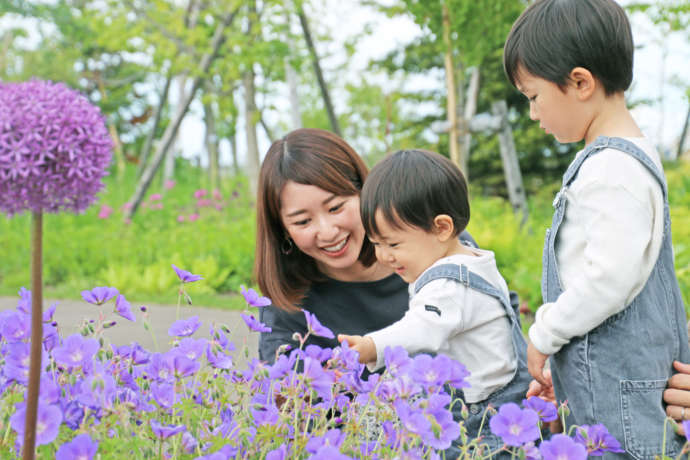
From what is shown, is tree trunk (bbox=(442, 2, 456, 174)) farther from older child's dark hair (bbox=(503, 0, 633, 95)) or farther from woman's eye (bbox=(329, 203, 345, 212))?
older child's dark hair (bbox=(503, 0, 633, 95))

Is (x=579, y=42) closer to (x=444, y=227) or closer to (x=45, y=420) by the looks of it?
(x=444, y=227)

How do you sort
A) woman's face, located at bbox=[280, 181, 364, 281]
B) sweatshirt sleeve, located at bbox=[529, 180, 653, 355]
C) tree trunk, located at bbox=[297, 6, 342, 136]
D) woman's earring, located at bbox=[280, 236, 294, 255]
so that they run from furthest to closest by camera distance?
tree trunk, located at bbox=[297, 6, 342, 136]
woman's earring, located at bbox=[280, 236, 294, 255]
woman's face, located at bbox=[280, 181, 364, 281]
sweatshirt sleeve, located at bbox=[529, 180, 653, 355]

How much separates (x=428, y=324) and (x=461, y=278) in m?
0.18

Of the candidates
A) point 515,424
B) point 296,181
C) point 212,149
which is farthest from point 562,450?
point 212,149

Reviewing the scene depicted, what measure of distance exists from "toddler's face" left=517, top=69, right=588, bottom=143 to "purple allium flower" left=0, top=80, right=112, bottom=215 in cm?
114

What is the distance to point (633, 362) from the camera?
61.8 inches

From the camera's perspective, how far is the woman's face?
7.81 feet

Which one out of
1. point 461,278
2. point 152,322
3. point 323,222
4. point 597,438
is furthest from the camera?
point 152,322

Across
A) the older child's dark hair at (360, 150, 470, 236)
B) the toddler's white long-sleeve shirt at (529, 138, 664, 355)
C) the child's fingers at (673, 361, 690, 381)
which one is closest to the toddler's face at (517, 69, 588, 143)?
the toddler's white long-sleeve shirt at (529, 138, 664, 355)

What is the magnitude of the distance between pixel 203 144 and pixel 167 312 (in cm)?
1321

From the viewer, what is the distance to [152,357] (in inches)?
50.9

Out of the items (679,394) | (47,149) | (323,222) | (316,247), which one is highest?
(47,149)

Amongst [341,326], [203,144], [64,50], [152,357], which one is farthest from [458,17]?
[64,50]

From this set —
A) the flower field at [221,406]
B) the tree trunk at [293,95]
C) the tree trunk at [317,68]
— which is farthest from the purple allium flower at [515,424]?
the tree trunk at [293,95]
